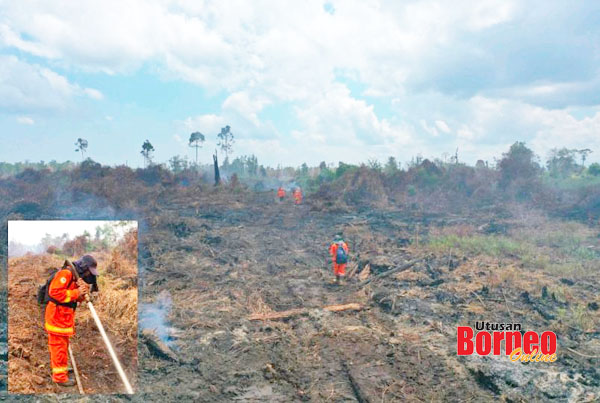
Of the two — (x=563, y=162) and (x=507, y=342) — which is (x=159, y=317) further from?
(x=563, y=162)

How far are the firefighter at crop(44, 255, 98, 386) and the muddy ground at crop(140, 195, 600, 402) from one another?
7.74 feet

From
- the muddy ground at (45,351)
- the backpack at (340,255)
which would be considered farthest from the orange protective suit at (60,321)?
the backpack at (340,255)

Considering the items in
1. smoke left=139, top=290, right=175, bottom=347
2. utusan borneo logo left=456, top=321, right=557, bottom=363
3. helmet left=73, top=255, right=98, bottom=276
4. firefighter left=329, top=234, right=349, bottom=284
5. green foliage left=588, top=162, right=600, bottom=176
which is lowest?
utusan borneo logo left=456, top=321, right=557, bottom=363

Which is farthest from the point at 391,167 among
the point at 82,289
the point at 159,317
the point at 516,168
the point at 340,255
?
the point at 82,289

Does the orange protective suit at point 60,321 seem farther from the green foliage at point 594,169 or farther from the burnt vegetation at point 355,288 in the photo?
the green foliage at point 594,169

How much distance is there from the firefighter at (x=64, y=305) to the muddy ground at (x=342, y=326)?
2.36 meters

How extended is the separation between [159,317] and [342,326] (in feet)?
10.4

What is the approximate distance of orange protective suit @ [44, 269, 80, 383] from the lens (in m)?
2.96

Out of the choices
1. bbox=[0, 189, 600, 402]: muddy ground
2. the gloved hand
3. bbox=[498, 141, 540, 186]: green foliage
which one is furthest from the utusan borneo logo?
bbox=[498, 141, 540, 186]: green foliage

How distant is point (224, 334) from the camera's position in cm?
712

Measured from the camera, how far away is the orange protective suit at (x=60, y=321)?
2.96 m

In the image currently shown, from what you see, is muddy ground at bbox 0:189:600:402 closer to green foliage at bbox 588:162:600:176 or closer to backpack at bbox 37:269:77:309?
backpack at bbox 37:269:77:309

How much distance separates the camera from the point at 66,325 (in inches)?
120

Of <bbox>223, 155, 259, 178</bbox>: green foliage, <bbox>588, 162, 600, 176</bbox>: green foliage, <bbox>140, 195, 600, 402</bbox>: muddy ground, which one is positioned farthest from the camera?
<bbox>223, 155, 259, 178</bbox>: green foliage
